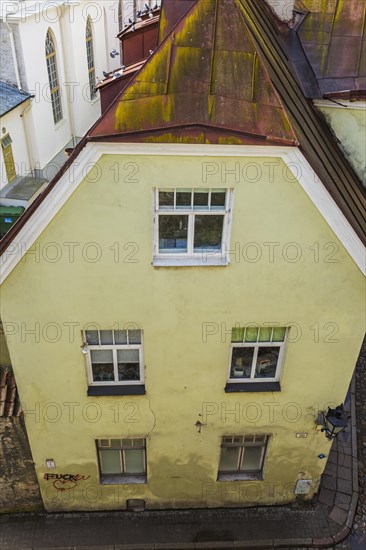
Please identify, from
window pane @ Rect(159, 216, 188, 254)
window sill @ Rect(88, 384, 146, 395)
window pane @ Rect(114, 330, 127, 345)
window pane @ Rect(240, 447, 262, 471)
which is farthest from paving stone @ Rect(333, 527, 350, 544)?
window pane @ Rect(159, 216, 188, 254)

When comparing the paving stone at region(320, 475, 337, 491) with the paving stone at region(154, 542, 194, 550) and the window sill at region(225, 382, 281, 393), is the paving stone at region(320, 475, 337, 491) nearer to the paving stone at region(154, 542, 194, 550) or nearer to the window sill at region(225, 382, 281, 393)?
the paving stone at region(154, 542, 194, 550)

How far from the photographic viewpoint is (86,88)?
1251 inches

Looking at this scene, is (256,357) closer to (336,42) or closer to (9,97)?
(336,42)

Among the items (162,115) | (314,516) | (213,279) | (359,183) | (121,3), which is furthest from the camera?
(121,3)

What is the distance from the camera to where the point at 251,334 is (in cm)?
1095

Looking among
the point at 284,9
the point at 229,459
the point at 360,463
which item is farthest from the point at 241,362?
the point at 284,9

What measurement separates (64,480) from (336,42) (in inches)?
494

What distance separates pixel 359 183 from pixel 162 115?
5406 millimetres

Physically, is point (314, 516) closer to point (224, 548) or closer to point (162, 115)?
point (224, 548)

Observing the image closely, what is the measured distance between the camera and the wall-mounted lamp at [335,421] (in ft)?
37.7

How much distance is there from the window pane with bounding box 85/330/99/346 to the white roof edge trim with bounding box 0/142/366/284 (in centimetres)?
232

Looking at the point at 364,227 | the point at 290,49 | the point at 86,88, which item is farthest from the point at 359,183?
the point at 86,88

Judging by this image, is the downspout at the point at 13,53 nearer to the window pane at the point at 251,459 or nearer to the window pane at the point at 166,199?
the window pane at the point at 166,199

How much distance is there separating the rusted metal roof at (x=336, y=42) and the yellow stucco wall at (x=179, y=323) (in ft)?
13.5
